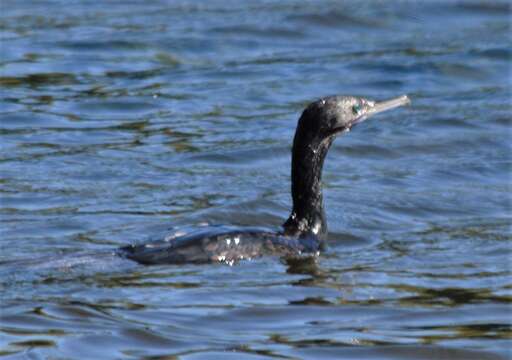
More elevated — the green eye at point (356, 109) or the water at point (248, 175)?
the green eye at point (356, 109)

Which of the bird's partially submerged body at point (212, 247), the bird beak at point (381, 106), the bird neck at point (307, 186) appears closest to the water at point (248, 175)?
the bird's partially submerged body at point (212, 247)

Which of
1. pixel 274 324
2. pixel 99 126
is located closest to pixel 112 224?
pixel 274 324

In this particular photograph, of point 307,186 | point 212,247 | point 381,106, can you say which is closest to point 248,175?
point 307,186

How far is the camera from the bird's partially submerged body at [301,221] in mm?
10039

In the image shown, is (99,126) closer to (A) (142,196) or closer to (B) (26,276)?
(A) (142,196)

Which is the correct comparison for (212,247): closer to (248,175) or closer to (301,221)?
(301,221)

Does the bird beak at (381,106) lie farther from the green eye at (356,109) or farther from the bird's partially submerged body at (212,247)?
the bird's partially submerged body at (212,247)

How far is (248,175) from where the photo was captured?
1340 centimetres

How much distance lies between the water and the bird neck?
0.99 ft

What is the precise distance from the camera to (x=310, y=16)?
20438 mm

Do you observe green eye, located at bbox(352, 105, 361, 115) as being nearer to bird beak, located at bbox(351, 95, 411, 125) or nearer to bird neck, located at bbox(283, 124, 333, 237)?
bird beak, located at bbox(351, 95, 411, 125)

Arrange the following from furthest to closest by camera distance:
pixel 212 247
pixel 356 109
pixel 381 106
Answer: pixel 381 106 < pixel 356 109 < pixel 212 247

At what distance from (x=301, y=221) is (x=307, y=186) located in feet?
0.87

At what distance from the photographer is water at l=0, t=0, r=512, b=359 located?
340 inches
